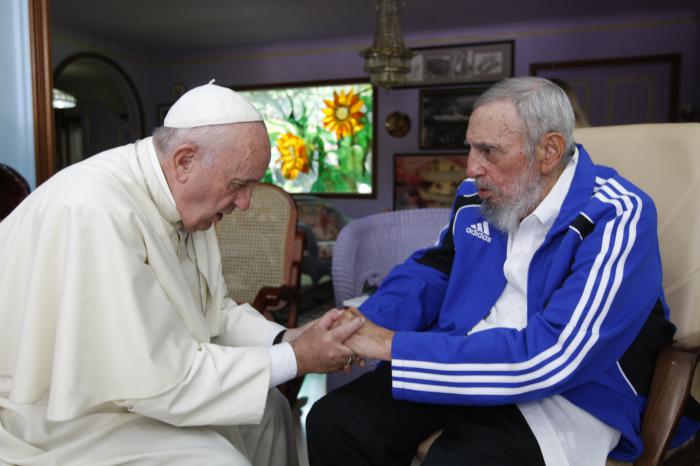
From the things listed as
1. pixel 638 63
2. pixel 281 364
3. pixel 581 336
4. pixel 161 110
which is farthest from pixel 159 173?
pixel 161 110

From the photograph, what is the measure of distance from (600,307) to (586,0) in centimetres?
612

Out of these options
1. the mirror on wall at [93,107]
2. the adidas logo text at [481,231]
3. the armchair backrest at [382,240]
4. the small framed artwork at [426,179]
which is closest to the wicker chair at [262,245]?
the armchair backrest at [382,240]

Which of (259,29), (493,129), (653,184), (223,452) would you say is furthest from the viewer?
(259,29)

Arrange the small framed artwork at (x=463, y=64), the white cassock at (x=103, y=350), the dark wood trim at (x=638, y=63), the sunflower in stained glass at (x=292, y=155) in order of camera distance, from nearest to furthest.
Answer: the white cassock at (x=103, y=350) < the dark wood trim at (x=638, y=63) < the small framed artwork at (x=463, y=64) < the sunflower in stained glass at (x=292, y=155)

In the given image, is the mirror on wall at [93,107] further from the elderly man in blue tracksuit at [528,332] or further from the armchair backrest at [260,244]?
the elderly man in blue tracksuit at [528,332]

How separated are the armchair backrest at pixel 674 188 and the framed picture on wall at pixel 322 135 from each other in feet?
20.9

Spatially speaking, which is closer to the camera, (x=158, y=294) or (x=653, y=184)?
(x=158, y=294)

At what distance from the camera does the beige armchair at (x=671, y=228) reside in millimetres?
1442

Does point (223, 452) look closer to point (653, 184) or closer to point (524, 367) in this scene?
point (524, 367)

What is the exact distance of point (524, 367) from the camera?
1370 millimetres

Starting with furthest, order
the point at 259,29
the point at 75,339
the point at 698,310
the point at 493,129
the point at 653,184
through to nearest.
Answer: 1. the point at 259,29
2. the point at 653,184
3. the point at 698,310
4. the point at 493,129
5. the point at 75,339

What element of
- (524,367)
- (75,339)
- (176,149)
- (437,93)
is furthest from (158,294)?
(437,93)

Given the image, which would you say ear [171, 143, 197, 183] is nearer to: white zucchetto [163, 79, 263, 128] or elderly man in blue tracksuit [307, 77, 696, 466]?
white zucchetto [163, 79, 263, 128]

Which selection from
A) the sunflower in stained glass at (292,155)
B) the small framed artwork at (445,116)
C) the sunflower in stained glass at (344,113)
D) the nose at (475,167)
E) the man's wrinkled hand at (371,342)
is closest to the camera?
the man's wrinkled hand at (371,342)
